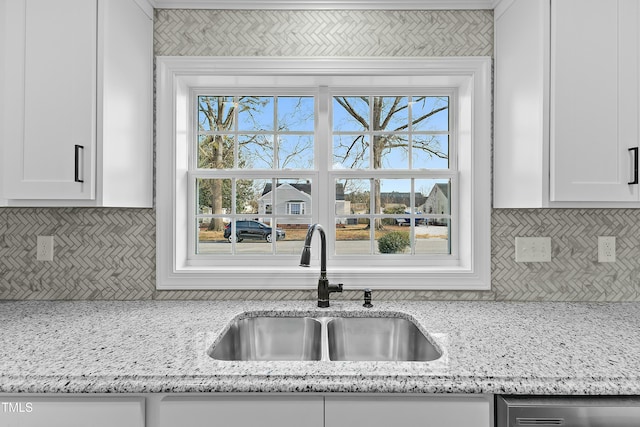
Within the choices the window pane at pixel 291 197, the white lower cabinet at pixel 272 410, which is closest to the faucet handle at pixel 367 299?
the window pane at pixel 291 197

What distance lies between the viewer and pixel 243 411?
100 cm

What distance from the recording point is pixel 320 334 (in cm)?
159

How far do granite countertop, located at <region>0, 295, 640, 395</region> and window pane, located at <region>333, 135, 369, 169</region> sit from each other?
0.79 m

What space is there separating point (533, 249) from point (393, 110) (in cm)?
99

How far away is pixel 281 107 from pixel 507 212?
127 centimetres

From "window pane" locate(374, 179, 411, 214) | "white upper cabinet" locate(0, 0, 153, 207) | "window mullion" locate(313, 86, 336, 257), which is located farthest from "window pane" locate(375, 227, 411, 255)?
"white upper cabinet" locate(0, 0, 153, 207)

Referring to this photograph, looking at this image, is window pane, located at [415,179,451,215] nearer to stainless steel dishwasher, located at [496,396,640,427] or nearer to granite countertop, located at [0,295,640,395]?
granite countertop, located at [0,295,640,395]

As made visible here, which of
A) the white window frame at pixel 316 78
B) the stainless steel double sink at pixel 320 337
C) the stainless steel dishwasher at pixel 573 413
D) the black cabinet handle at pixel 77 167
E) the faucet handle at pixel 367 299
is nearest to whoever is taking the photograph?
the stainless steel dishwasher at pixel 573 413

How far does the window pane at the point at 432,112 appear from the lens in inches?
79.6

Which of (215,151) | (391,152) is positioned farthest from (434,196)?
(215,151)

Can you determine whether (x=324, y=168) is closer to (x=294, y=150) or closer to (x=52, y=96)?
(x=294, y=150)

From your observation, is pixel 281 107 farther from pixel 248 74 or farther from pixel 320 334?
pixel 320 334

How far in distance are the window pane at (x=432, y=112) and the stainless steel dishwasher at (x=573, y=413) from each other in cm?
142

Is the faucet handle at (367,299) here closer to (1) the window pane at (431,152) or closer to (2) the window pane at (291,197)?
(2) the window pane at (291,197)
